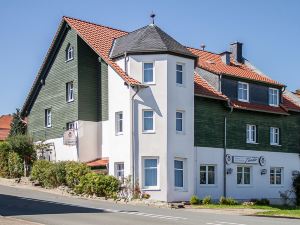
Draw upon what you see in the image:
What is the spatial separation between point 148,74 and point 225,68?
8.39m

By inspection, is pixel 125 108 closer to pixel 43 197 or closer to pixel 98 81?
pixel 98 81

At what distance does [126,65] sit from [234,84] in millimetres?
8553

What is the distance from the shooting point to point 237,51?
4275cm

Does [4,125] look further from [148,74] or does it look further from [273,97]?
[148,74]

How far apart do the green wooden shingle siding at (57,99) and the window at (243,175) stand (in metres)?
11.2

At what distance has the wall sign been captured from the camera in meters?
34.0

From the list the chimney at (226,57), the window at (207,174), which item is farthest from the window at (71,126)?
the chimney at (226,57)

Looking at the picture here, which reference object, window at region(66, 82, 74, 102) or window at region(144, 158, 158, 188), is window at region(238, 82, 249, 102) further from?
window at region(66, 82, 74, 102)

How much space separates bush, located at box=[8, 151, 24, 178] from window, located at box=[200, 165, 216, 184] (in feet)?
40.1

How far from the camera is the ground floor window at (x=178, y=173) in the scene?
31000 millimetres

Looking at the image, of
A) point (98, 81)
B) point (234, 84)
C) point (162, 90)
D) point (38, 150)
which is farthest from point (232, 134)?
point (38, 150)

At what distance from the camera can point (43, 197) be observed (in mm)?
26484

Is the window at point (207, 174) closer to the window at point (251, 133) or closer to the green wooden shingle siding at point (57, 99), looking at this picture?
the window at point (251, 133)

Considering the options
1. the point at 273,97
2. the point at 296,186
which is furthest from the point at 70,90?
the point at 296,186
